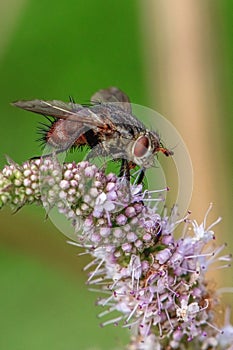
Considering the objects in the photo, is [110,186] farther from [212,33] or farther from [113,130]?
[212,33]

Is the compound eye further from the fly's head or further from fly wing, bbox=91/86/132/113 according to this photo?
fly wing, bbox=91/86/132/113

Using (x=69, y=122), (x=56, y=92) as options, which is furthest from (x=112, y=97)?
(x=56, y=92)

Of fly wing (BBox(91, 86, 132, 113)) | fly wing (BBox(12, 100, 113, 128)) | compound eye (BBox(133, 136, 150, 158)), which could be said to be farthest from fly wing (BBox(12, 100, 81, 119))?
fly wing (BBox(91, 86, 132, 113))

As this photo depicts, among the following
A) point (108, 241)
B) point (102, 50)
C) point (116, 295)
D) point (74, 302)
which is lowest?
point (74, 302)

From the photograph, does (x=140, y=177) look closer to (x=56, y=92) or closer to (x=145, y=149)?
(x=145, y=149)

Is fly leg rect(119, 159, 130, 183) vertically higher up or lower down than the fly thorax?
lower down

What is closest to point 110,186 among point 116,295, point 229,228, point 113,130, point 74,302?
point 113,130
